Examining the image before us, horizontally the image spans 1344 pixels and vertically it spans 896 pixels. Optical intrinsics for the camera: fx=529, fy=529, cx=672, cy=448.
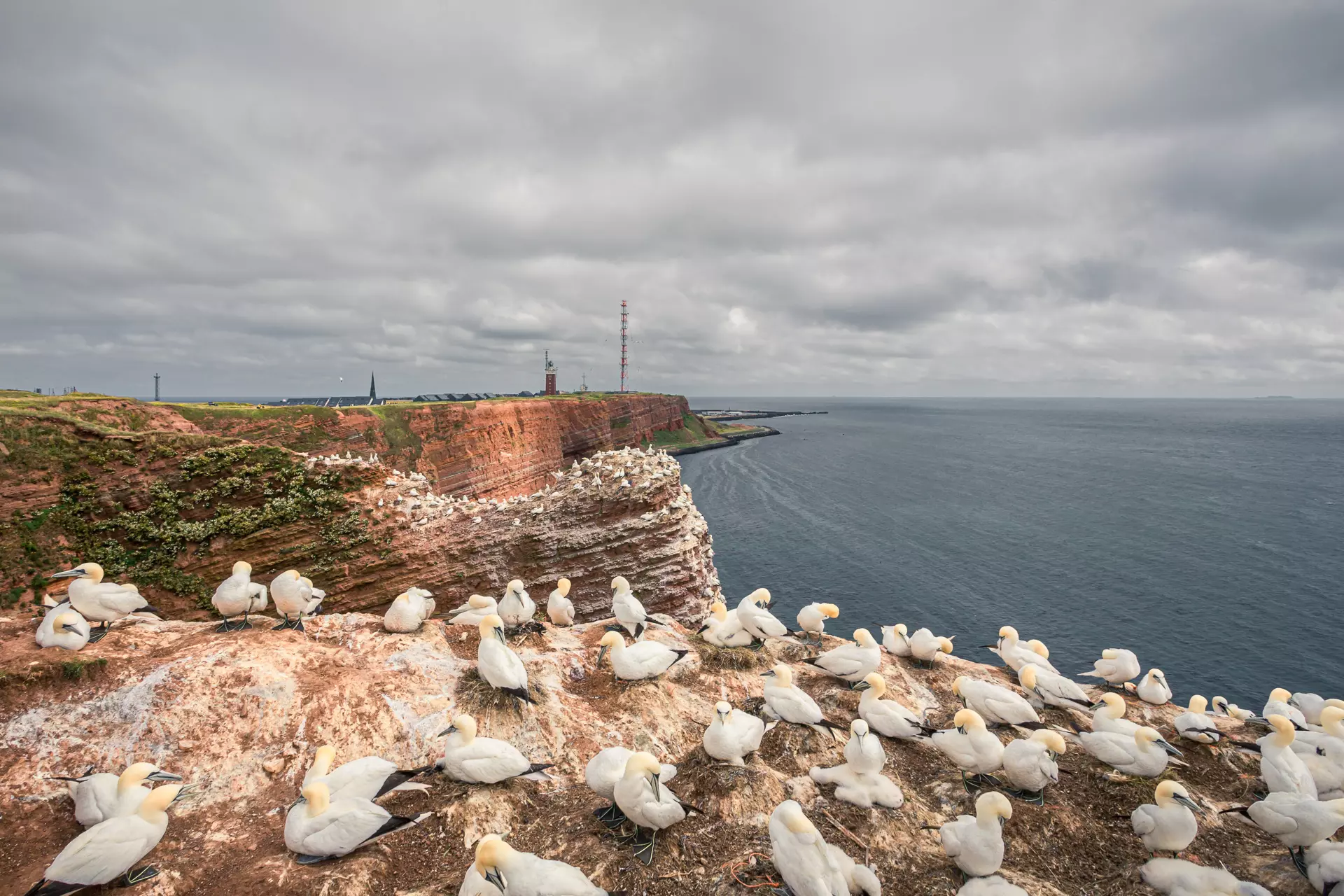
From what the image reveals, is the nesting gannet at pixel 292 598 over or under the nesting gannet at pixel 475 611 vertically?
over

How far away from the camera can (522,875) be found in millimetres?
5730

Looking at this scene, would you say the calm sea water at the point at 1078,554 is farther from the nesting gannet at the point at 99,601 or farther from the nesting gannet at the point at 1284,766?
the nesting gannet at the point at 99,601

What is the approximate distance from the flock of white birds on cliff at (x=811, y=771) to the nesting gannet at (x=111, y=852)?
19 millimetres

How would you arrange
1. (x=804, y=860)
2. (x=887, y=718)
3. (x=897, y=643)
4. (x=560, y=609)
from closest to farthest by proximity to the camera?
(x=804, y=860) < (x=887, y=718) < (x=897, y=643) < (x=560, y=609)

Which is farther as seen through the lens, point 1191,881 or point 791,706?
point 791,706

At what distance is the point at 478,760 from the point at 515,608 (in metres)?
4.89

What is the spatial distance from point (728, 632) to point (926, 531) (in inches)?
2045

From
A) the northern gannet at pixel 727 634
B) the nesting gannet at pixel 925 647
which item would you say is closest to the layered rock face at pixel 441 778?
the northern gannet at pixel 727 634

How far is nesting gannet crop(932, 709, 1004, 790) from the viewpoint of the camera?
28.6 ft

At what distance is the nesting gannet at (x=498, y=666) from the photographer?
Result: 378 inches

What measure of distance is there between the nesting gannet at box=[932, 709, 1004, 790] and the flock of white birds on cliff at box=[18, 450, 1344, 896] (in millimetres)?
32

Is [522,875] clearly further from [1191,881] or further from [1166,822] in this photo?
[1166,822]

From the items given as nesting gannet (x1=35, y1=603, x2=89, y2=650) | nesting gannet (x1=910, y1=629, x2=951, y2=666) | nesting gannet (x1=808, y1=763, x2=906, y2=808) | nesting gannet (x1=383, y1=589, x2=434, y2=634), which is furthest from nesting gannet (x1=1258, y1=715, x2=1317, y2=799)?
nesting gannet (x1=35, y1=603, x2=89, y2=650)

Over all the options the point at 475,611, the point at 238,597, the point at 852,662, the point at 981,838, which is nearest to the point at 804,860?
the point at 981,838
